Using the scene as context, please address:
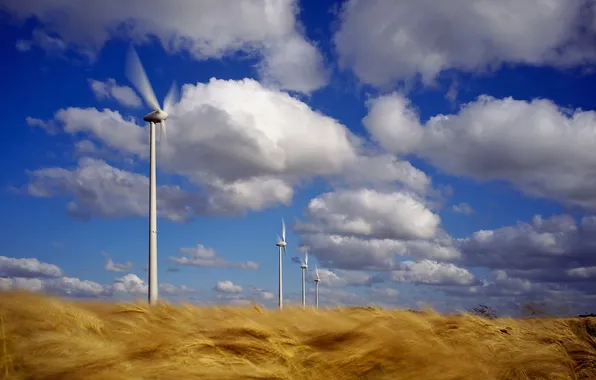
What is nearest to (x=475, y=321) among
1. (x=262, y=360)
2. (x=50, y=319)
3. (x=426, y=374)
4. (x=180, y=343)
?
(x=426, y=374)

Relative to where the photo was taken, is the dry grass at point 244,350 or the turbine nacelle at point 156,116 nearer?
the dry grass at point 244,350

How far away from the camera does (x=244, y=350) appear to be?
4.79m

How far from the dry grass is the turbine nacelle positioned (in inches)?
901

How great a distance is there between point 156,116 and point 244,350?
83.1 ft

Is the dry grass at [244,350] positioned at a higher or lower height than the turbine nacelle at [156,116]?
lower

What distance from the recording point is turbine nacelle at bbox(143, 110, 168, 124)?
2865 centimetres

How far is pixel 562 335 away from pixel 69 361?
6881 mm

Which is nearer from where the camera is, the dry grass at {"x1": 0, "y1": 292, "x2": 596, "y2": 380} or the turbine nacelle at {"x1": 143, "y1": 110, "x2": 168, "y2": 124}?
the dry grass at {"x1": 0, "y1": 292, "x2": 596, "y2": 380}

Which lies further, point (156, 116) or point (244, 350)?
point (156, 116)

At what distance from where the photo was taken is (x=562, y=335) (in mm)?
8133

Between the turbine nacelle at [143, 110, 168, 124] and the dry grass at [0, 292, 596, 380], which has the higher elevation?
the turbine nacelle at [143, 110, 168, 124]

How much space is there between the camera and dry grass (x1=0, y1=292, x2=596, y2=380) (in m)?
4.11

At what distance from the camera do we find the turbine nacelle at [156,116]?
28647mm

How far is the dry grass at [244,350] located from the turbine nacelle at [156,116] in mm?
22893
